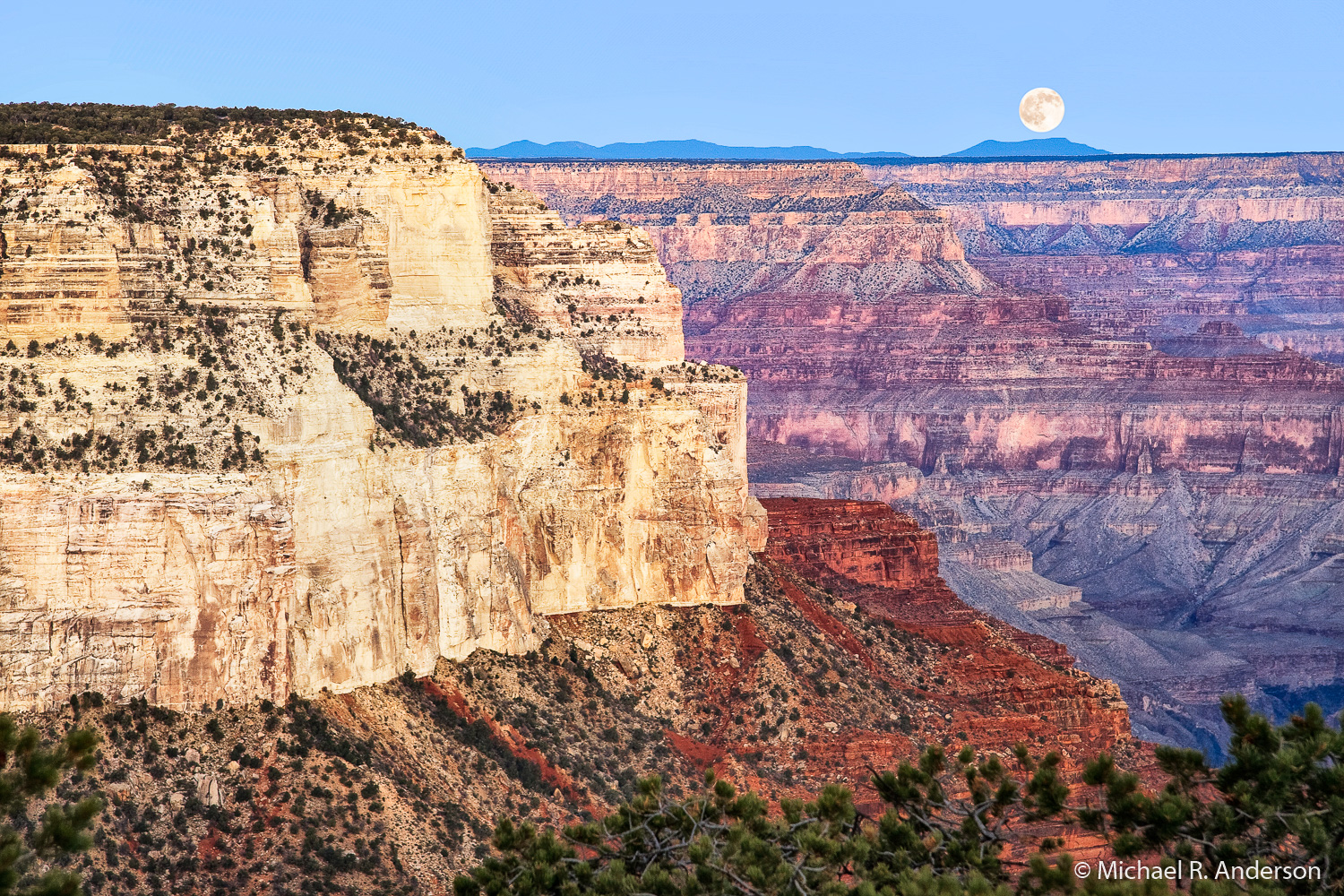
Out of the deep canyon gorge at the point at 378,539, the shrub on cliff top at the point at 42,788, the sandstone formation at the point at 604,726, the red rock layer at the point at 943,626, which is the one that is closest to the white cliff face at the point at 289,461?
the deep canyon gorge at the point at 378,539

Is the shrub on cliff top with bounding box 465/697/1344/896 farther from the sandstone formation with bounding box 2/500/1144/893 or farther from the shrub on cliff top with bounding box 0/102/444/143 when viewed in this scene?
the shrub on cliff top with bounding box 0/102/444/143

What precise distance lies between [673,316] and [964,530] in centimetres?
9639

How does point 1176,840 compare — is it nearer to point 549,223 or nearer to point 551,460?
point 551,460

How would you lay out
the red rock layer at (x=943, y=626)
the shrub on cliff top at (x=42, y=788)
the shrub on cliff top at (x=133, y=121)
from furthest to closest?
1. the red rock layer at (x=943, y=626)
2. the shrub on cliff top at (x=133, y=121)
3. the shrub on cliff top at (x=42, y=788)


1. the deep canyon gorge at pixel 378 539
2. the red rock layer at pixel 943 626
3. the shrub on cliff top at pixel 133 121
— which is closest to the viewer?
the deep canyon gorge at pixel 378 539

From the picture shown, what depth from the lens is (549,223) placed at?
78.0 meters

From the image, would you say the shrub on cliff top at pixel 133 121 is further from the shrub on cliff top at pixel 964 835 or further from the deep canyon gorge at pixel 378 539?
Result: the shrub on cliff top at pixel 964 835

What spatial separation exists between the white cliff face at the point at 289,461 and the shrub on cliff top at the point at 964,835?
45.5 ft

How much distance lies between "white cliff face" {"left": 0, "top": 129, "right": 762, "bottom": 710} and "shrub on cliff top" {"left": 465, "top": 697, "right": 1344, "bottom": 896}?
13.9 meters

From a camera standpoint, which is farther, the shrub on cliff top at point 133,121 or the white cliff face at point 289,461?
the shrub on cliff top at point 133,121

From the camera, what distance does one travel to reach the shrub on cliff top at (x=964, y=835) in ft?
123

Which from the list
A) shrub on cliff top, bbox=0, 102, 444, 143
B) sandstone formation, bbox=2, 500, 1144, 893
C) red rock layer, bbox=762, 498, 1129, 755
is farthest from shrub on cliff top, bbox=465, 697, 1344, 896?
red rock layer, bbox=762, 498, 1129, 755

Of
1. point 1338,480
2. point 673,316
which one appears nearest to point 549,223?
point 673,316

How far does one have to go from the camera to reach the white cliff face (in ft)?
170
